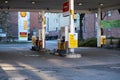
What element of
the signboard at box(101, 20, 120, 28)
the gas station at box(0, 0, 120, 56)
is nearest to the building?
the signboard at box(101, 20, 120, 28)

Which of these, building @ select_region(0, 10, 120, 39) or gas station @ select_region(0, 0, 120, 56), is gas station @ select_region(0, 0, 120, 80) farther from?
building @ select_region(0, 10, 120, 39)

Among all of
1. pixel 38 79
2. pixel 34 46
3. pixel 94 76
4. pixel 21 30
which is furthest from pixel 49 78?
pixel 21 30

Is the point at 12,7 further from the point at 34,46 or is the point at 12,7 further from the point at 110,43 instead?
the point at 110,43

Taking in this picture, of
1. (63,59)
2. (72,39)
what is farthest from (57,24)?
(63,59)

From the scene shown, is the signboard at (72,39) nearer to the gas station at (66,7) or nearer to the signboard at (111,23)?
Answer: the gas station at (66,7)

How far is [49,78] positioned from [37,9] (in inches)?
1041

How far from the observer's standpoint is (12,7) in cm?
3772

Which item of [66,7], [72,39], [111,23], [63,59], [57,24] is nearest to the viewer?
[63,59]

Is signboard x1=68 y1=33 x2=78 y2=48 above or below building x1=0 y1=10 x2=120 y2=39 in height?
below

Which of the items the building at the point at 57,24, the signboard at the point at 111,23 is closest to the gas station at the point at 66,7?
the signboard at the point at 111,23

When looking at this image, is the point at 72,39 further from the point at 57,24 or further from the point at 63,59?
the point at 57,24

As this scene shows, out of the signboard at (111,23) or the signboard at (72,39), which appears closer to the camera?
the signboard at (72,39)

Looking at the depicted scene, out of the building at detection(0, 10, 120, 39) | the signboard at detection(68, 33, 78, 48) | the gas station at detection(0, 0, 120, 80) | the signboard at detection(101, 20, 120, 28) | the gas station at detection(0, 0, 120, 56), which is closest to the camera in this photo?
the gas station at detection(0, 0, 120, 80)

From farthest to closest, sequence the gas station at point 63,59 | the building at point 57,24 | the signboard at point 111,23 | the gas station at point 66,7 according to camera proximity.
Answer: the building at point 57,24 → the signboard at point 111,23 → the gas station at point 66,7 → the gas station at point 63,59
